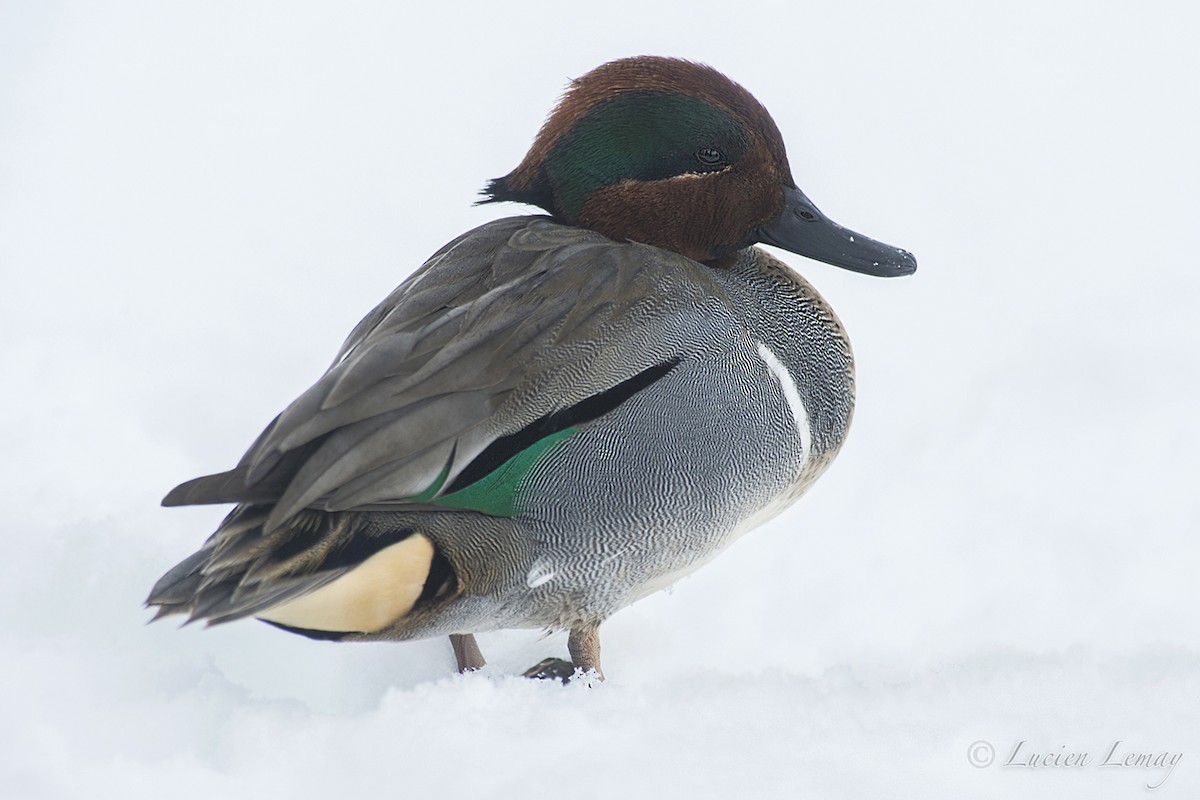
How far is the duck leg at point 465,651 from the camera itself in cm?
261

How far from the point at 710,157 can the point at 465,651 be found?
3.69 feet

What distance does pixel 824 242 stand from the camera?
105 inches

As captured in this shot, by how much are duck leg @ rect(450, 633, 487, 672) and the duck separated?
0.07 ft

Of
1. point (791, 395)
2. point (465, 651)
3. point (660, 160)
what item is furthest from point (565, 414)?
point (465, 651)

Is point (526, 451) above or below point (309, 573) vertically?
above

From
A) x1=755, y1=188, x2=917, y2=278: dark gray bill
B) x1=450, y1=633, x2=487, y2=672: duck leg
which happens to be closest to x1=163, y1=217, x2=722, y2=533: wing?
x1=755, y1=188, x2=917, y2=278: dark gray bill

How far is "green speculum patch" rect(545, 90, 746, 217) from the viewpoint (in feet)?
8.01

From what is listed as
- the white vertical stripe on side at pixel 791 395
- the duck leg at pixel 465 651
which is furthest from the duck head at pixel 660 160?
the duck leg at pixel 465 651

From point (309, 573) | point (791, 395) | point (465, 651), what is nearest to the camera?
point (309, 573)

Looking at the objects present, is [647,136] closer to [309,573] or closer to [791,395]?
[791,395]

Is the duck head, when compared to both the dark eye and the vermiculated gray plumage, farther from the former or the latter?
the vermiculated gray plumage

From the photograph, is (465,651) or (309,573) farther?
(465,651)

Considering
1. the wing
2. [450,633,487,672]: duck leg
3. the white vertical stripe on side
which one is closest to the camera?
the wing

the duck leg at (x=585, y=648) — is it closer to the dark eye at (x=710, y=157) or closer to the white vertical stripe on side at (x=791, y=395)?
the white vertical stripe on side at (x=791, y=395)
